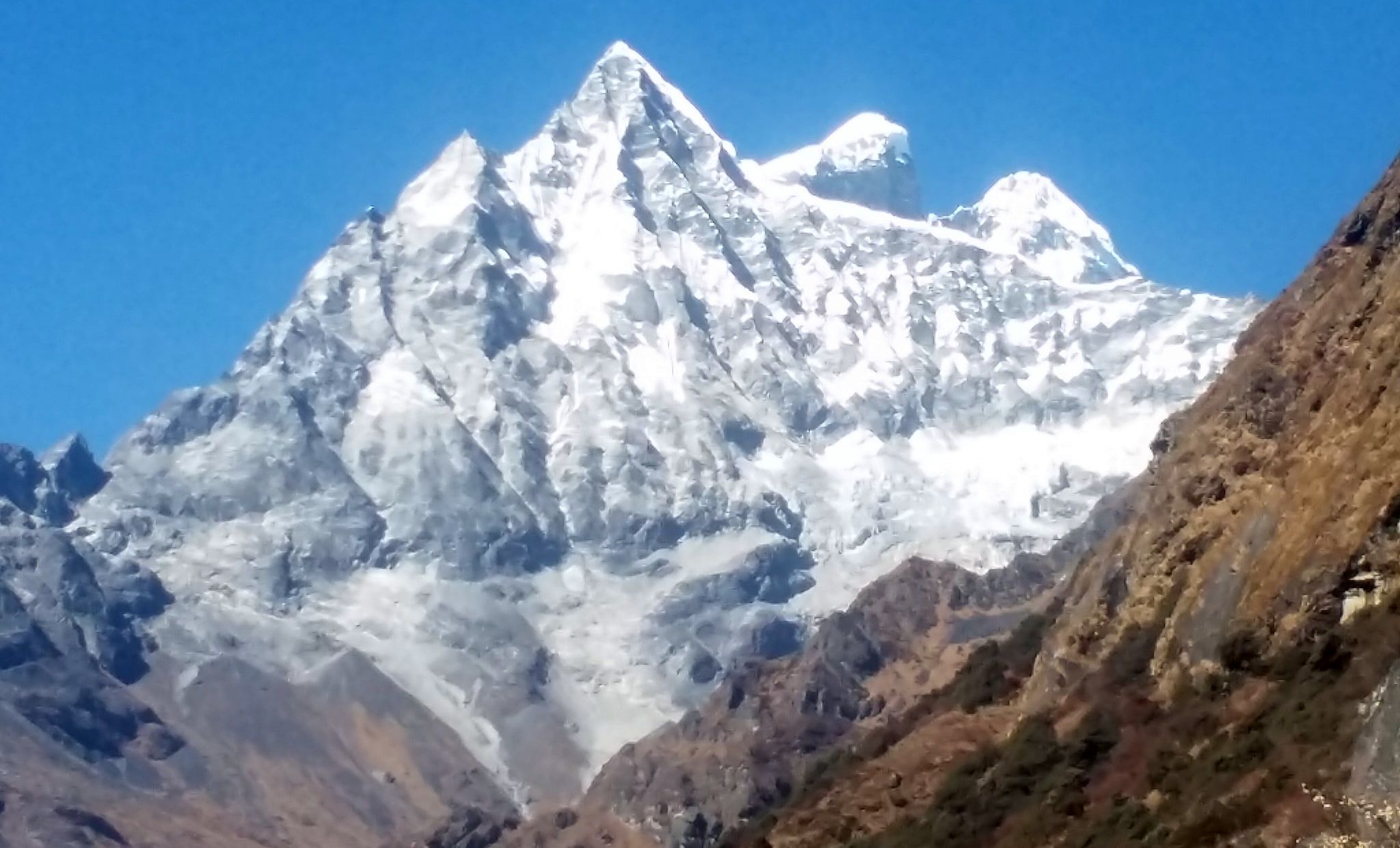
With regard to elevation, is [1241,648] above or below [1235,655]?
above

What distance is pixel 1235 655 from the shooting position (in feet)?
238

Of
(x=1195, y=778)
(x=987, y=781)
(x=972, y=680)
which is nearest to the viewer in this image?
(x=1195, y=778)

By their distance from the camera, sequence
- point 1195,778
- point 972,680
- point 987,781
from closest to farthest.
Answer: point 1195,778, point 987,781, point 972,680

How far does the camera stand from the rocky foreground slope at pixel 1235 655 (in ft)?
191

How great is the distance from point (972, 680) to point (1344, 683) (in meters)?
66.6

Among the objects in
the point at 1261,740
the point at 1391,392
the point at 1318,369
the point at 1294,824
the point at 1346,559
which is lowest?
the point at 1294,824

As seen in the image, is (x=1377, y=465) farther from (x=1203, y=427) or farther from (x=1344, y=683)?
(x=1203, y=427)

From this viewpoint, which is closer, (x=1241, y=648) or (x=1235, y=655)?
(x=1241, y=648)

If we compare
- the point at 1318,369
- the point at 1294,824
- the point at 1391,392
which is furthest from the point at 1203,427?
the point at 1294,824

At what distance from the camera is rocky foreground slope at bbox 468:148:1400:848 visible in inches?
2288

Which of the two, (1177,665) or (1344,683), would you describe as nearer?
(1344,683)

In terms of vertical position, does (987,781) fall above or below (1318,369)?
below

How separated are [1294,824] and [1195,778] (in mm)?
12072

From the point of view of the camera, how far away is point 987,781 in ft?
286
